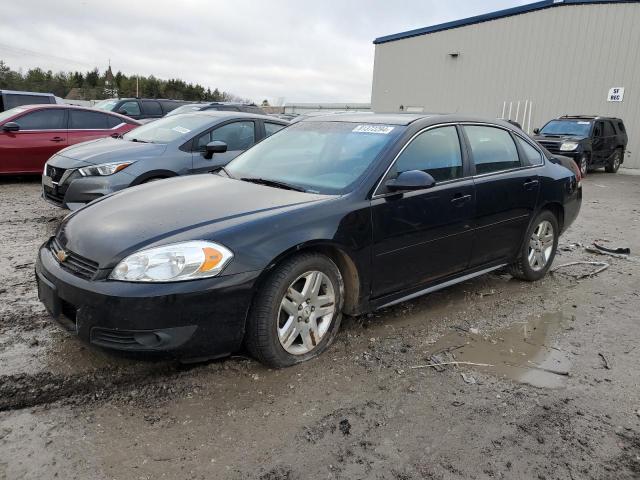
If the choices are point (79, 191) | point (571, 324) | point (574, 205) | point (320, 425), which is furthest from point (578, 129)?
point (320, 425)

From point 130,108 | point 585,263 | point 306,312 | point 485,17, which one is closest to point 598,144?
point 485,17

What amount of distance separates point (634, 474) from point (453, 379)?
1042 mm

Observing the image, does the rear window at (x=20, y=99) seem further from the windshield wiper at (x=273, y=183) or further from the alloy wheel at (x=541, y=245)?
the alloy wheel at (x=541, y=245)

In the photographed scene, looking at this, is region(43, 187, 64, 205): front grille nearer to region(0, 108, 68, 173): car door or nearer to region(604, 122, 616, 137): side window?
region(0, 108, 68, 173): car door

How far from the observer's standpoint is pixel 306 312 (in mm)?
3201

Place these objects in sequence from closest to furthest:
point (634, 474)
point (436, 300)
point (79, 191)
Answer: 1. point (634, 474)
2. point (436, 300)
3. point (79, 191)

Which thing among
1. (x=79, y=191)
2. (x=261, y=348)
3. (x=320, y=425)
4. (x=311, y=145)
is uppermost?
(x=311, y=145)

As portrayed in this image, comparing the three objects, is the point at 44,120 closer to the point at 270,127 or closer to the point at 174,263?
the point at 270,127

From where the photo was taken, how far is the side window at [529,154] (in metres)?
4.84

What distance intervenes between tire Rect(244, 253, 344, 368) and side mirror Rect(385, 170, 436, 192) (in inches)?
26.9

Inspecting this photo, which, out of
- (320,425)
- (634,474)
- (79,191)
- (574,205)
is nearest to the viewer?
(634,474)

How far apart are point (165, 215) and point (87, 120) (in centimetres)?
771

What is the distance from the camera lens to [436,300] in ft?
14.7

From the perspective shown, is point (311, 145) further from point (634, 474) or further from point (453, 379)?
point (634, 474)
